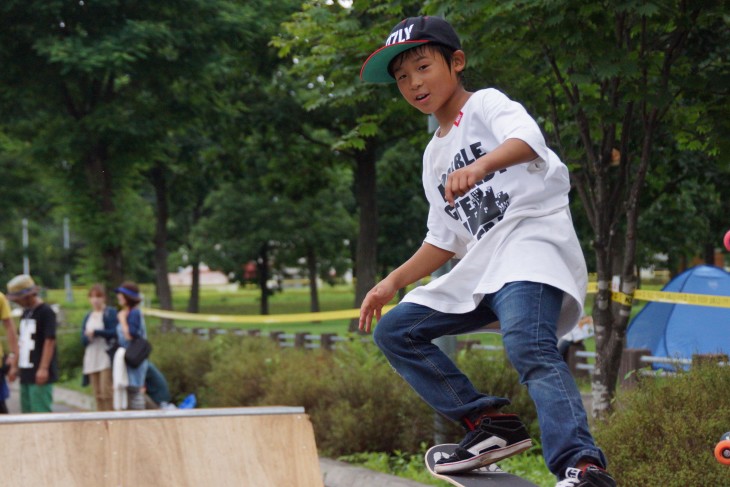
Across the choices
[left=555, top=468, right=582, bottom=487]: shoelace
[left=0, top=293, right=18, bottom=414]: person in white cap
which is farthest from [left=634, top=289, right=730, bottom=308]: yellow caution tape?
[left=0, top=293, right=18, bottom=414]: person in white cap

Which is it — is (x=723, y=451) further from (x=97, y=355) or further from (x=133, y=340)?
(x=97, y=355)

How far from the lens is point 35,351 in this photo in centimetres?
1079

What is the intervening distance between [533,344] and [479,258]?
45cm

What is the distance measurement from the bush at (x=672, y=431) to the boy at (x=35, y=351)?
684 cm

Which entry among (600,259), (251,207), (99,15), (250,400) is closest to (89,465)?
(600,259)

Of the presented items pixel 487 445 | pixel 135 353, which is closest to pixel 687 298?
pixel 487 445

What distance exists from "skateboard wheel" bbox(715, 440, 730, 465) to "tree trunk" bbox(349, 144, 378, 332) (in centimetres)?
2074

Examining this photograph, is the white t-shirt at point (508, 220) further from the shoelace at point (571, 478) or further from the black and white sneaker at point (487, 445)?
the shoelace at point (571, 478)

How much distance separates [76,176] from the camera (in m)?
20.2

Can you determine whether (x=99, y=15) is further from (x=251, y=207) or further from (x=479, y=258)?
(x=251, y=207)

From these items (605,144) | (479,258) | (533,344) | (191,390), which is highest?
(605,144)

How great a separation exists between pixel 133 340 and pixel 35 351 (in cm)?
195

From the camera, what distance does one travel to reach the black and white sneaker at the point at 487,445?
390 centimetres

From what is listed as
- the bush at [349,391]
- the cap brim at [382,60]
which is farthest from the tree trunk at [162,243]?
the cap brim at [382,60]
